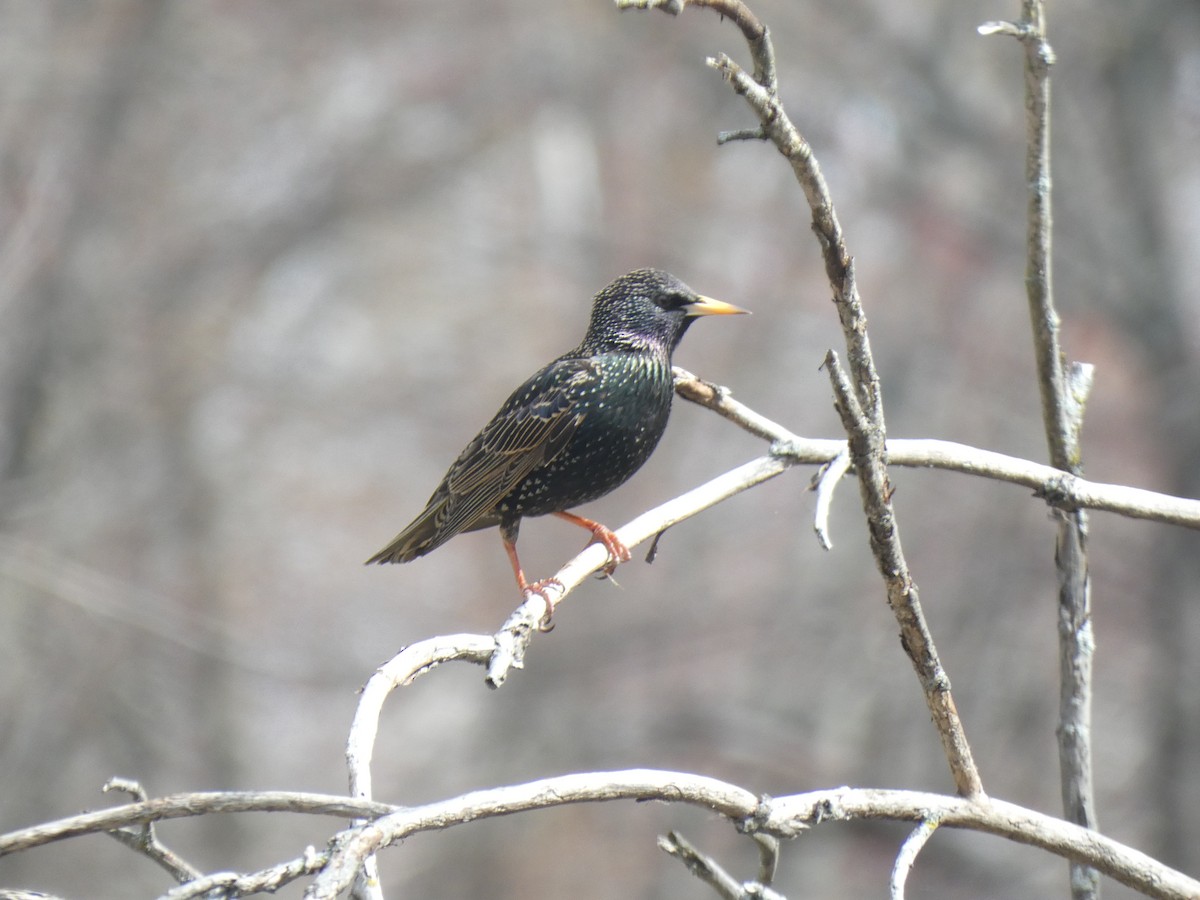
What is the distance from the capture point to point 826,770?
10398mm

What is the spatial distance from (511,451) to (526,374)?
9973mm

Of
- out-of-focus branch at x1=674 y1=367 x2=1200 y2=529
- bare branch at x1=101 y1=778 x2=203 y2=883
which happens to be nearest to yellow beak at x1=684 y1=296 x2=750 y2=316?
out-of-focus branch at x1=674 y1=367 x2=1200 y2=529

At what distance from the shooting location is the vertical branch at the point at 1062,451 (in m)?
2.88

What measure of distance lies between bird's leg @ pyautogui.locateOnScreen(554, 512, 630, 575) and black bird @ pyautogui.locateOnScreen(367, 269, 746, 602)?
0.09 feet

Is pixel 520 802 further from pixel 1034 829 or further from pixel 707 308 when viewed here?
pixel 707 308

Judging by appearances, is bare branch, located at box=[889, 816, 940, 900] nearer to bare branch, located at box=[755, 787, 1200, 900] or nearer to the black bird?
bare branch, located at box=[755, 787, 1200, 900]

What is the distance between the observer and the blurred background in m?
10.3

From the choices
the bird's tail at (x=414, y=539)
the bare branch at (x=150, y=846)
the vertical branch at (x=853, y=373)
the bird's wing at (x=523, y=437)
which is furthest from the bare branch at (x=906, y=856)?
the bird's tail at (x=414, y=539)

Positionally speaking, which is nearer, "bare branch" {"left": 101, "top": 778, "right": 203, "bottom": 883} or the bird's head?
"bare branch" {"left": 101, "top": 778, "right": 203, "bottom": 883}

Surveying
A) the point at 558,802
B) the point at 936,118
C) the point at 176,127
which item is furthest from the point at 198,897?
the point at 176,127

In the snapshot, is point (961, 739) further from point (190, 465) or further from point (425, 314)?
point (425, 314)

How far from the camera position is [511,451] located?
4344 mm

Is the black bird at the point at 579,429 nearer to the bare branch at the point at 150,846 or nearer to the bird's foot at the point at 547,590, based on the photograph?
the bird's foot at the point at 547,590

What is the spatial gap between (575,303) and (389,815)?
12.7 metres
